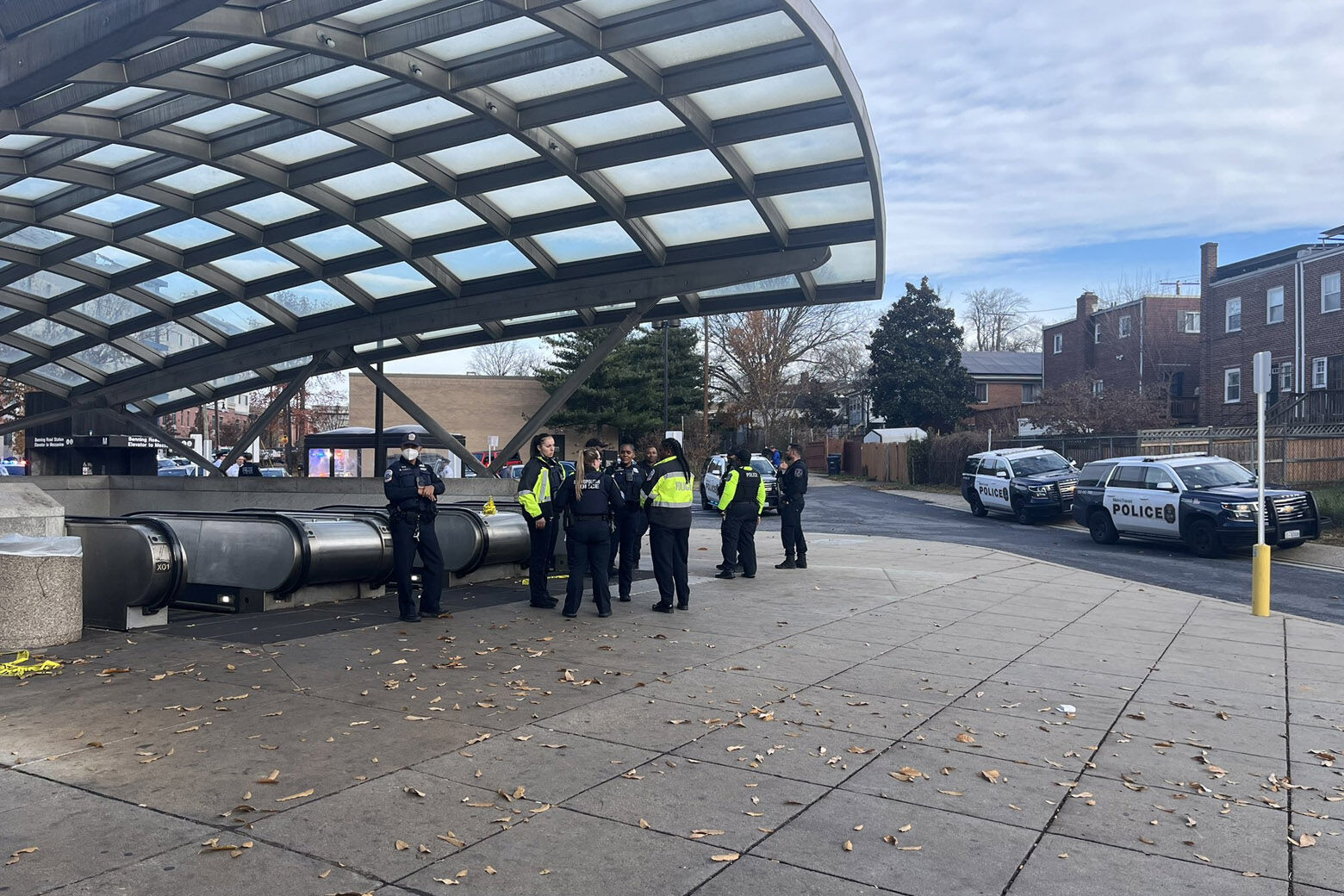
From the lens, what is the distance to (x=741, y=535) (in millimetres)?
13750

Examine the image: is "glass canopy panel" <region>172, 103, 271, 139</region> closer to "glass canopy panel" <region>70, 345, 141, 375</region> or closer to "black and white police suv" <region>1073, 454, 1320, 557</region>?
"glass canopy panel" <region>70, 345, 141, 375</region>

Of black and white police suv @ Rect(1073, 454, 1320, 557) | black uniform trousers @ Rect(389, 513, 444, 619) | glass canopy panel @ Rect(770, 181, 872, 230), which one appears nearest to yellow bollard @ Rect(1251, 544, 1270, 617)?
glass canopy panel @ Rect(770, 181, 872, 230)

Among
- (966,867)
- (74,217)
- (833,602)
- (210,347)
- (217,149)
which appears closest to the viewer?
(966,867)

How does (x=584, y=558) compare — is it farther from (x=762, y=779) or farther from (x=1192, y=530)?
(x=1192, y=530)

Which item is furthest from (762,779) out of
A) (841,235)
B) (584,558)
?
(841,235)

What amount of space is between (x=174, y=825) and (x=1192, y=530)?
1810 centimetres

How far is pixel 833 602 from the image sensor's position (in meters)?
11.4

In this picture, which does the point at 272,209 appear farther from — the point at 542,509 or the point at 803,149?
the point at 803,149

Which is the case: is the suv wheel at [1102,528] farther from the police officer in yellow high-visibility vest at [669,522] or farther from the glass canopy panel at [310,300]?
the glass canopy panel at [310,300]

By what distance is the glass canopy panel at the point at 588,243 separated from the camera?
15148 mm

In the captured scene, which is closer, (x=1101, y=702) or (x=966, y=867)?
(x=966, y=867)

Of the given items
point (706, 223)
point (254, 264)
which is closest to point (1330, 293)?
point (706, 223)

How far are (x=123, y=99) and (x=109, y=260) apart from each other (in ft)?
25.3

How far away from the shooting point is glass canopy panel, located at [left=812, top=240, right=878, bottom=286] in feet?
48.8
